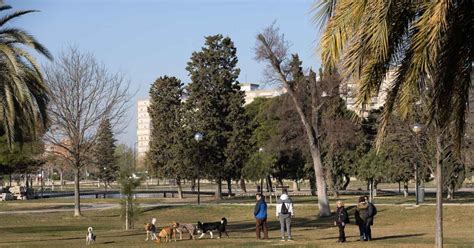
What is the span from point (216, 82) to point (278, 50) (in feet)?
83.1

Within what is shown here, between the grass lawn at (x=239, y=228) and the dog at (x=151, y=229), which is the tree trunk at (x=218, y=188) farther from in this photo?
the dog at (x=151, y=229)

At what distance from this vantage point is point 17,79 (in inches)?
962

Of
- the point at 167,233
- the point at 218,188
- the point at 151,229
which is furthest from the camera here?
the point at 218,188

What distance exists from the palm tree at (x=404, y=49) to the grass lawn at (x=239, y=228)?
12862mm

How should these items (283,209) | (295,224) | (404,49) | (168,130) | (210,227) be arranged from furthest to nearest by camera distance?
1. (168,130)
2. (295,224)
3. (210,227)
4. (283,209)
5. (404,49)

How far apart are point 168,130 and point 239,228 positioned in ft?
122

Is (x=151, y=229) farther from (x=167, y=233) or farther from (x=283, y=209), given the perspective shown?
(x=283, y=209)

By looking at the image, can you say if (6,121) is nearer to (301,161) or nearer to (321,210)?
(321,210)

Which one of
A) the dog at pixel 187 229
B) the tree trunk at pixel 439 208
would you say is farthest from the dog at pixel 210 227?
the tree trunk at pixel 439 208

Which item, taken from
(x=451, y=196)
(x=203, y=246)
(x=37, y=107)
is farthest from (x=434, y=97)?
(x=451, y=196)

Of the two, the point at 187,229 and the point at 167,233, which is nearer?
the point at 167,233

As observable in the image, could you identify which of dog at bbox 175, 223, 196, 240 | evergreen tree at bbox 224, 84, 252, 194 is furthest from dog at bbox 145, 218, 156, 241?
evergreen tree at bbox 224, 84, 252, 194

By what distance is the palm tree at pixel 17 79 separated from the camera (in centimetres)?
2463

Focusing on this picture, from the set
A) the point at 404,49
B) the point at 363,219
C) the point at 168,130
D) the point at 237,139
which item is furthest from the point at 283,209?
the point at 168,130
